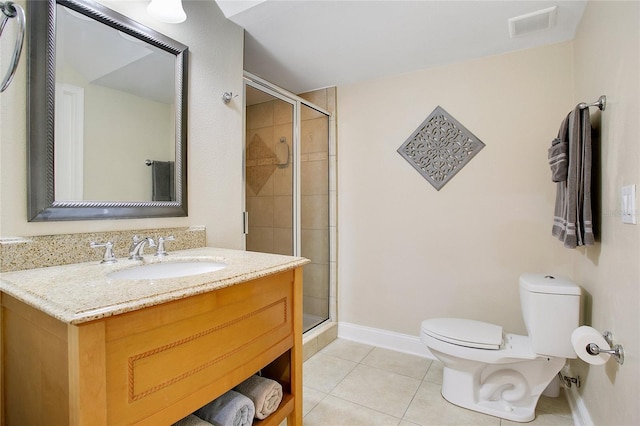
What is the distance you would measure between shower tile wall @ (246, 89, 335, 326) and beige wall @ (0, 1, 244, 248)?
27cm

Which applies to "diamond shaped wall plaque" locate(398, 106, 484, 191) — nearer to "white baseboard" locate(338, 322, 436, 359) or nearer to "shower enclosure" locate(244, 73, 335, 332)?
"shower enclosure" locate(244, 73, 335, 332)

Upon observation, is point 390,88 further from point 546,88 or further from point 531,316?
point 531,316

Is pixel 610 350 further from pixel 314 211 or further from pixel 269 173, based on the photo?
pixel 269 173

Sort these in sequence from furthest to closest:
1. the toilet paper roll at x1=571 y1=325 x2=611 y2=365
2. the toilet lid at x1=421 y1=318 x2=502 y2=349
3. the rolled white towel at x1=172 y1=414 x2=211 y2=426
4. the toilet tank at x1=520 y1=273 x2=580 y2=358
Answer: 1. the toilet lid at x1=421 y1=318 x2=502 y2=349
2. the toilet tank at x1=520 y1=273 x2=580 y2=358
3. the toilet paper roll at x1=571 y1=325 x2=611 y2=365
4. the rolled white towel at x1=172 y1=414 x2=211 y2=426

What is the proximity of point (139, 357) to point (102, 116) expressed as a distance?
995 millimetres

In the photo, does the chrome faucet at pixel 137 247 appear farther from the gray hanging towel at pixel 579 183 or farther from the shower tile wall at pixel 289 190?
the gray hanging towel at pixel 579 183

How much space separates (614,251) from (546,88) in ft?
3.99

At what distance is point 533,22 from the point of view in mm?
1748

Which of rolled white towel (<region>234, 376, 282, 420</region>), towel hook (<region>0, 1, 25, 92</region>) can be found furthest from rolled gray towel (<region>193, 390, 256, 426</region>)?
towel hook (<region>0, 1, 25, 92</region>)

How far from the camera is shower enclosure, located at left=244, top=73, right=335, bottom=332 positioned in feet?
7.13

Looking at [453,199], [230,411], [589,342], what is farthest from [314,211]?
[589,342]

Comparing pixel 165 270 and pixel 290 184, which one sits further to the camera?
pixel 290 184

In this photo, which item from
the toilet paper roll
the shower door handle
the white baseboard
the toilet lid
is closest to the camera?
the toilet paper roll

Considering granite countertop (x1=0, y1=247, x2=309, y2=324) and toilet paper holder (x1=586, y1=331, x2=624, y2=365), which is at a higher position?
granite countertop (x1=0, y1=247, x2=309, y2=324)
